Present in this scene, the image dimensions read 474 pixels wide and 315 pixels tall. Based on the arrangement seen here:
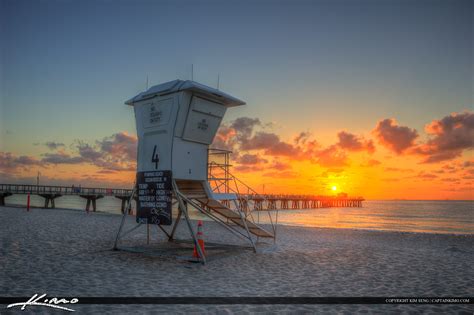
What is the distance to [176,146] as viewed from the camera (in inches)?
456

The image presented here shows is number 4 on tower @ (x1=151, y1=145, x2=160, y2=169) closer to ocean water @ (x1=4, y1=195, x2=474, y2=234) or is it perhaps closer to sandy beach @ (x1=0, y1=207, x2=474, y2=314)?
sandy beach @ (x1=0, y1=207, x2=474, y2=314)

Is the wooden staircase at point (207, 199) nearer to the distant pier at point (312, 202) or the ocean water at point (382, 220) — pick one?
the ocean water at point (382, 220)

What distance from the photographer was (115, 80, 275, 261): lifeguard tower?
11.4m

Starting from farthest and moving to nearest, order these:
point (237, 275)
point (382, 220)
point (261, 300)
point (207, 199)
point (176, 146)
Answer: point (382, 220) → point (207, 199) → point (176, 146) → point (237, 275) → point (261, 300)

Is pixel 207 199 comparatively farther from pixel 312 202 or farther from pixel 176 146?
pixel 312 202

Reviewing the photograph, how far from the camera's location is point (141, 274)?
9.12 meters

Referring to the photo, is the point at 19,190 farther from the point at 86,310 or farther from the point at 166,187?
the point at 86,310

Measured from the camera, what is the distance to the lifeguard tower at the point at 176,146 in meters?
11.4

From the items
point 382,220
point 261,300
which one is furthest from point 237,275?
point 382,220

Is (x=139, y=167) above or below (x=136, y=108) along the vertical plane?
below

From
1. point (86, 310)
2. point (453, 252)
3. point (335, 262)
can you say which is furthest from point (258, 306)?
point (453, 252)

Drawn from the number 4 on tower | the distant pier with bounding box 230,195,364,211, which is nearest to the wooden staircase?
the number 4 on tower

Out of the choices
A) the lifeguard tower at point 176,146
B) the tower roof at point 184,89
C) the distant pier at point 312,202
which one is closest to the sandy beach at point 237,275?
the lifeguard tower at point 176,146

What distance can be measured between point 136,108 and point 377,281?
33.5ft
